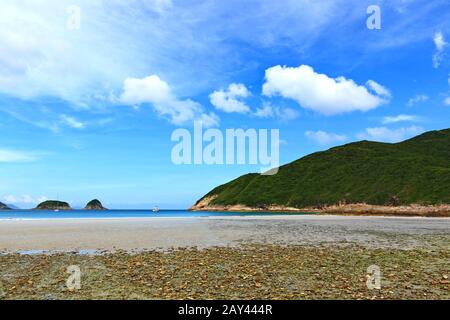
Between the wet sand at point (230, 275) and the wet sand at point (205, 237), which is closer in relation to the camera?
the wet sand at point (230, 275)

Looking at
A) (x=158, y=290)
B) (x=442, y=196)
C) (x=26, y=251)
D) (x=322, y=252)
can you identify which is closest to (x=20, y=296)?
(x=158, y=290)

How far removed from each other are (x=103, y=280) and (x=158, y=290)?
382cm

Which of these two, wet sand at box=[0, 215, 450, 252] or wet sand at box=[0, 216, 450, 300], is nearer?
wet sand at box=[0, 216, 450, 300]

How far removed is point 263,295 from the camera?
1445cm

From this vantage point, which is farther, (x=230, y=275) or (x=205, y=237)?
(x=205, y=237)

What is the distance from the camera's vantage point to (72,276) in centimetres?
1859

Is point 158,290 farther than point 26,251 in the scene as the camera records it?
No

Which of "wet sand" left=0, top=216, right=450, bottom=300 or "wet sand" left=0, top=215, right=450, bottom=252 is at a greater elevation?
"wet sand" left=0, top=216, right=450, bottom=300

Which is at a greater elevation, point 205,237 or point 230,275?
point 230,275

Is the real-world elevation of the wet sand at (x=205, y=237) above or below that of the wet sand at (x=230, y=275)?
below
